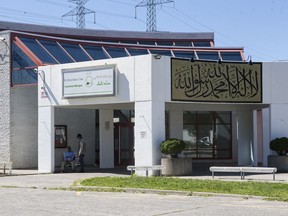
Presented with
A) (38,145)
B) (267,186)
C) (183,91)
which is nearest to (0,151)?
(38,145)

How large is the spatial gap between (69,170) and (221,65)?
929 centimetres

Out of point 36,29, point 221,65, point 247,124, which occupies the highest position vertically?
point 36,29

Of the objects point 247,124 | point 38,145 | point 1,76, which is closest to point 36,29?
point 1,76

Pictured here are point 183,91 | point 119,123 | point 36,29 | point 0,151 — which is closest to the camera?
point 183,91

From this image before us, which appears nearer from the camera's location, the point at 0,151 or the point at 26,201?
A: the point at 26,201

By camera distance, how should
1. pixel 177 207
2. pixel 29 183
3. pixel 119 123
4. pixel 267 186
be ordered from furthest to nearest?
pixel 119 123 < pixel 29 183 < pixel 267 186 < pixel 177 207

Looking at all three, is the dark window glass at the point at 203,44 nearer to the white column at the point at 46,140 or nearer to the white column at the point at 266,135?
the white column at the point at 266,135

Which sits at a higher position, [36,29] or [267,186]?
[36,29]

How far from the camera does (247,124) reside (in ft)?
104

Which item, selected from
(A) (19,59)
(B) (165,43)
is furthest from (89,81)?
(B) (165,43)

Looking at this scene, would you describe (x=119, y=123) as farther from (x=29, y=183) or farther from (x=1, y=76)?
(x=29, y=183)

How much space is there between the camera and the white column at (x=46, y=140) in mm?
27562

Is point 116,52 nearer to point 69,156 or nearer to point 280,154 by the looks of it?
point 69,156

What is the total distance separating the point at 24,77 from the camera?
1160 inches
